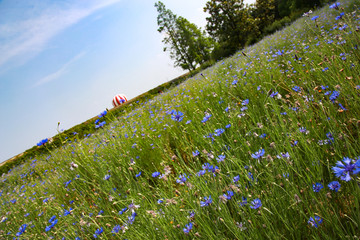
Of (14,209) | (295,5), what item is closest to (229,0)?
(295,5)

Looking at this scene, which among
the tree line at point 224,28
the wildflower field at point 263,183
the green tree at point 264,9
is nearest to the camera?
the wildflower field at point 263,183

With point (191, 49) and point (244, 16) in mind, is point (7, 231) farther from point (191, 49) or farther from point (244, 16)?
point (191, 49)

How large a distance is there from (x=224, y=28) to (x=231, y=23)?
942mm

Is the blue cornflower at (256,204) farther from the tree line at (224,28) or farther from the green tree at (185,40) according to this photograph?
the green tree at (185,40)

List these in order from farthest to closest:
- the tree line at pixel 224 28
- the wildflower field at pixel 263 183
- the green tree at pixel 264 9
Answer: the green tree at pixel 264 9
the tree line at pixel 224 28
the wildflower field at pixel 263 183

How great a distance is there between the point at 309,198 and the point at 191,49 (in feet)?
104

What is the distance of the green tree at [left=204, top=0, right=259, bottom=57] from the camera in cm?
2175

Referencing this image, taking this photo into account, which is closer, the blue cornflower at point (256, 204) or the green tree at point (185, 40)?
the blue cornflower at point (256, 204)

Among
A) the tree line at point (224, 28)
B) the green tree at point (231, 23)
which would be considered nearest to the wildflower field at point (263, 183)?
the tree line at point (224, 28)

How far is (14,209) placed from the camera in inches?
125

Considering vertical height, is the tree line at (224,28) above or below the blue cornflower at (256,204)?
above

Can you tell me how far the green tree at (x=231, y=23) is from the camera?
21.8 metres

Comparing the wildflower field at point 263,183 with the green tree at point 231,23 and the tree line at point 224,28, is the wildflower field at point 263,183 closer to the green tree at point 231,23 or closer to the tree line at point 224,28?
the tree line at point 224,28

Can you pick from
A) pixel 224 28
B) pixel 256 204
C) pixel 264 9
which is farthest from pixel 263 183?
pixel 264 9
